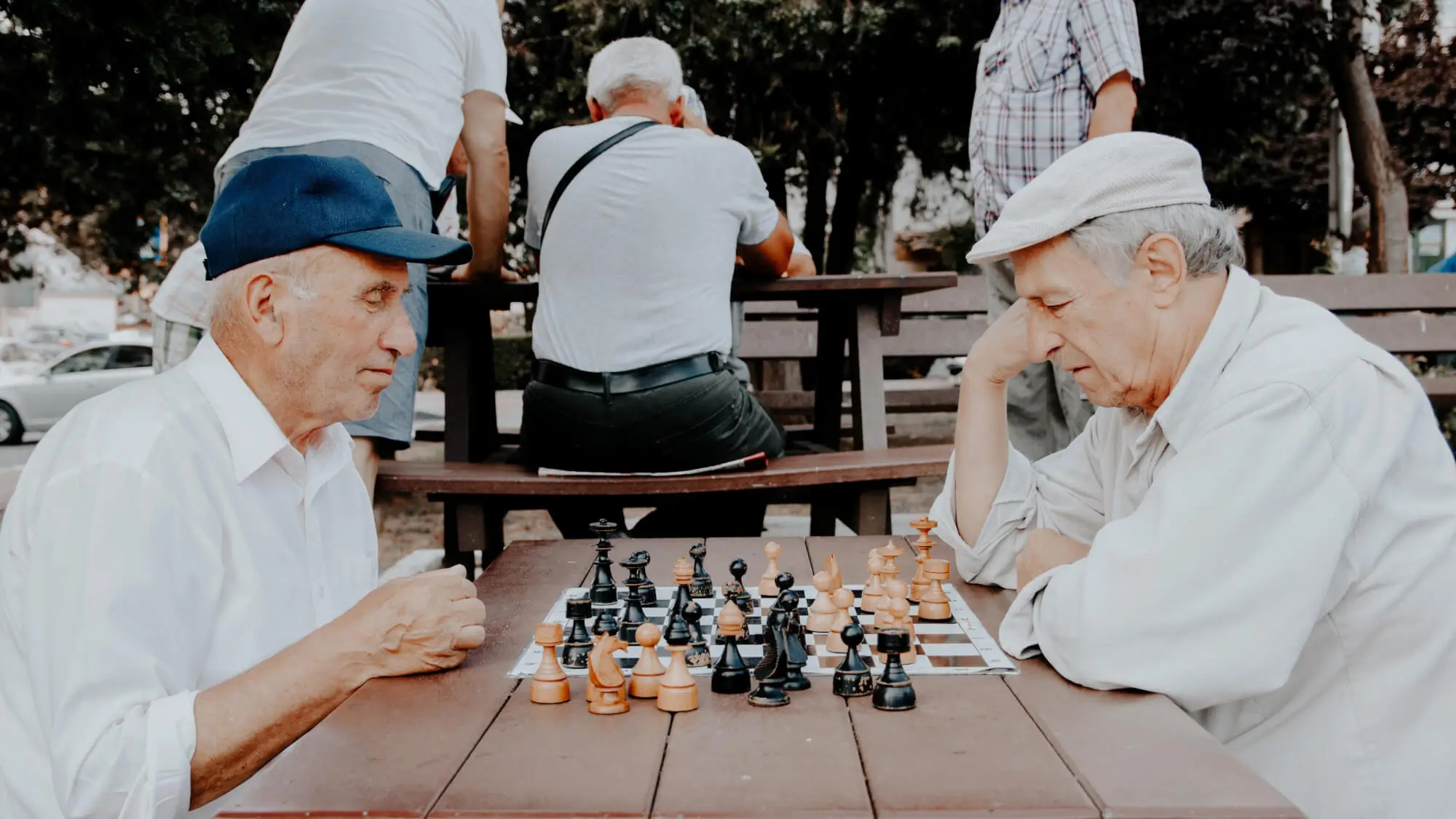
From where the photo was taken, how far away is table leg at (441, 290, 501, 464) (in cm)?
482

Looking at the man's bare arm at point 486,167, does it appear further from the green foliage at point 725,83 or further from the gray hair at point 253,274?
the green foliage at point 725,83

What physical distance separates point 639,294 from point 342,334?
6.85 ft

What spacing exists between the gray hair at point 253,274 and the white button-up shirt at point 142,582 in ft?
0.18

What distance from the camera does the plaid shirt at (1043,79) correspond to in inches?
186

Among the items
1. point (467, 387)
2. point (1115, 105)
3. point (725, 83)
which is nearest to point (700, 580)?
point (467, 387)

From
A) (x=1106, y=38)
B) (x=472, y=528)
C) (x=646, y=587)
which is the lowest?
(x=472, y=528)

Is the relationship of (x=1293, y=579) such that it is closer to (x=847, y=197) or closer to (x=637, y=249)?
(x=637, y=249)

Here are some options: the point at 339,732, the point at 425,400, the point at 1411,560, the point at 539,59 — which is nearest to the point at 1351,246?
the point at 539,59

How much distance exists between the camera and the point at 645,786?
4.49 feet

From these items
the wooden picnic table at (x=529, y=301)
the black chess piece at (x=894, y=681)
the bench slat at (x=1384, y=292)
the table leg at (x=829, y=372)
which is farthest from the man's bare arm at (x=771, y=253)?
the bench slat at (x=1384, y=292)

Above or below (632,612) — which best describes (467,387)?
above

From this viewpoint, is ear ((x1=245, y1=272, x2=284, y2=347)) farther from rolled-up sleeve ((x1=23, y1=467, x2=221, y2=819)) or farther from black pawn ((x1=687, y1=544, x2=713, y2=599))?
black pawn ((x1=687, y1=544, x2=713, y2=599))

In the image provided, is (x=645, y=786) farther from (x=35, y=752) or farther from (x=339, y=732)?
(x=35, y=752)

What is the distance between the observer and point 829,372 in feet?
18.7
